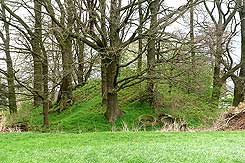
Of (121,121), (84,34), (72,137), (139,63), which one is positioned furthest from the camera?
(139,63)

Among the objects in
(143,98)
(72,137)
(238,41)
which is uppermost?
(238,41)

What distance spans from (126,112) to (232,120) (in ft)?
18.6

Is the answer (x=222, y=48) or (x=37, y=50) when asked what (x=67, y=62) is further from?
(x=222, y=48)

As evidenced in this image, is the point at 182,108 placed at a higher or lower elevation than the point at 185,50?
lower

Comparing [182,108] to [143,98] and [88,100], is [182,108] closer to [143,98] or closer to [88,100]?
[143,98]

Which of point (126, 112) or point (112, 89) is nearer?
point (112, 89)

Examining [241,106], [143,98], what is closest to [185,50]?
[241,106]

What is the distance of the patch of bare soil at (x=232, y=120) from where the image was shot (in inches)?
769

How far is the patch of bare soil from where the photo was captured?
64.1 ft

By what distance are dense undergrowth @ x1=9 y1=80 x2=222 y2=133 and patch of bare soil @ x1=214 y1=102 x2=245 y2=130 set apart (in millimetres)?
1713

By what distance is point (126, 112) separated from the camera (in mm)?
23188

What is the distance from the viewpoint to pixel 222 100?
1156 inches

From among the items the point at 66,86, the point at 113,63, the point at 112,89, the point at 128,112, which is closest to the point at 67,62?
the point at 113,63

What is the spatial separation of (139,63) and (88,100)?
Result: 17.1ft
